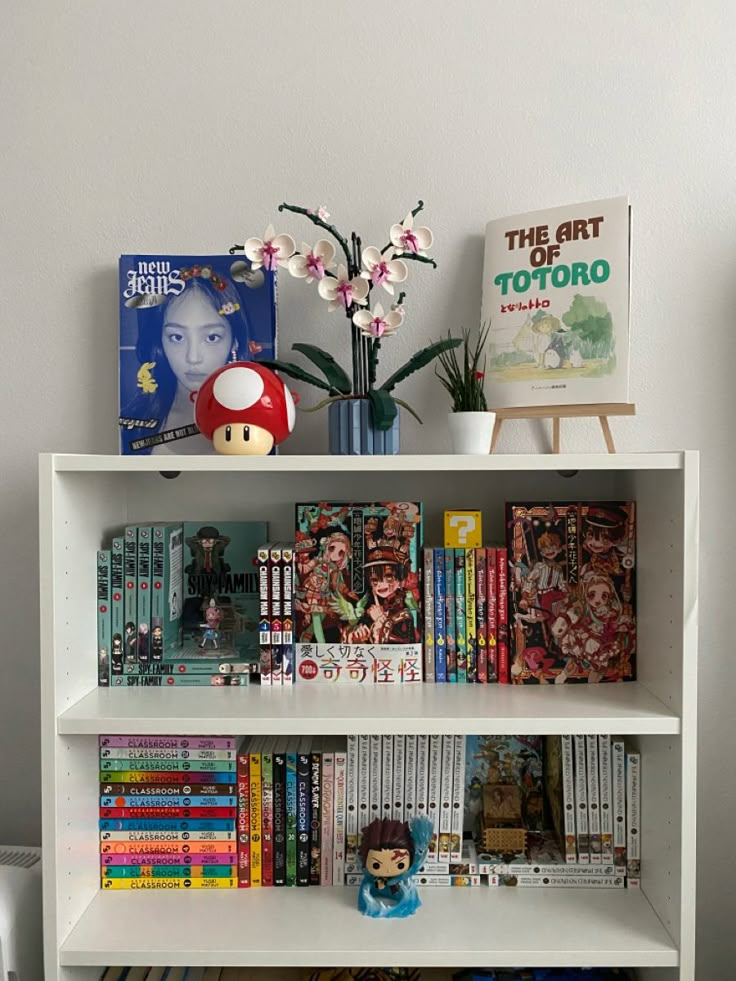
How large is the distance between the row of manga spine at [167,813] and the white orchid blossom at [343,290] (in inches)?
26.7

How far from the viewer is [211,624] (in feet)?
4.46

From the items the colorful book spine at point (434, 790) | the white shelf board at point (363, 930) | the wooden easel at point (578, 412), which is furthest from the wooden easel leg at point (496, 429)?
the white shelf board at point (363, 930)

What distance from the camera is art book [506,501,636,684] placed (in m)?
1.31

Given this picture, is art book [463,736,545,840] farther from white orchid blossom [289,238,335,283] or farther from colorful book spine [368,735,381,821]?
white orchid blossom [289,238,335,283]

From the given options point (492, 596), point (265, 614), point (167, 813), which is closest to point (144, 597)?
point (265, 614)

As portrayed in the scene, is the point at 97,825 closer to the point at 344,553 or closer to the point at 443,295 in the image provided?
the point at 344,553

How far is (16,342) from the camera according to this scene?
56.6 inches

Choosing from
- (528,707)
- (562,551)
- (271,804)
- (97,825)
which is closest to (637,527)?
(562,551)

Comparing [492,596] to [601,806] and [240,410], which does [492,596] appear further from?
[240,410]

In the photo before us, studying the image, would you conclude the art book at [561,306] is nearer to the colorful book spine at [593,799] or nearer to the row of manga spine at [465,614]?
the row of manga spine at [465,614]

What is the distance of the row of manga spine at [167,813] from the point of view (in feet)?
4.21

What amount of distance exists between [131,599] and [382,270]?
63 cm

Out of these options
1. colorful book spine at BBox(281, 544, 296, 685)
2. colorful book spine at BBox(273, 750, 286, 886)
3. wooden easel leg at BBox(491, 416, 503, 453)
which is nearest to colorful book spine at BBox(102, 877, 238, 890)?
colorful book spine at BBox(273, 750, 286, 886)

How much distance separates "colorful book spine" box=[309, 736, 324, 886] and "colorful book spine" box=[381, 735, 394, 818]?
45 millimetres
